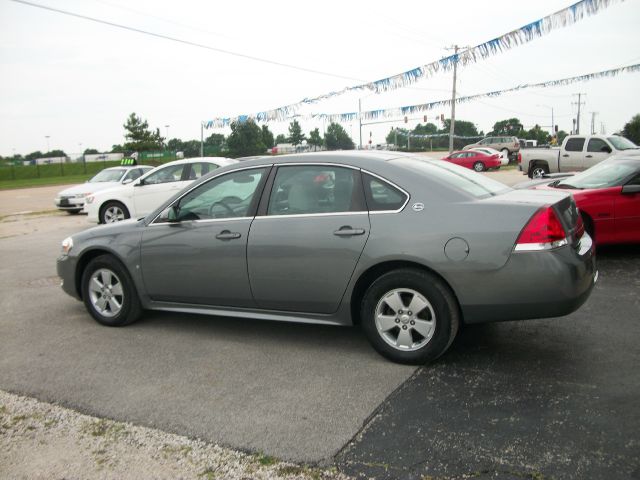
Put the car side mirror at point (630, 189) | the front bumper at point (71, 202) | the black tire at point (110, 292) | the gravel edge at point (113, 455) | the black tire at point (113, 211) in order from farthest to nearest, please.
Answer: the front bumper at point (71, 202) → the black tire at point (113, 211) → the car side mirror at point (630, 189) → the black tire at point (110, 292) → the gravel edge at point (113, 455)

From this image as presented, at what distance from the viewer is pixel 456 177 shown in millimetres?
4688

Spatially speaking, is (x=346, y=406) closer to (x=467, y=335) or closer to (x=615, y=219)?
(x=467, y=335)

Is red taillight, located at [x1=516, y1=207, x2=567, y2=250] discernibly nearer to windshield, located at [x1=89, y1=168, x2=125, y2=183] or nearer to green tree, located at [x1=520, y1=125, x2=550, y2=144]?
windshield, located at [x1=89, y1=168, x2=125, y2=183]

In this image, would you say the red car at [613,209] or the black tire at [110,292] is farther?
the red car at [613,209]

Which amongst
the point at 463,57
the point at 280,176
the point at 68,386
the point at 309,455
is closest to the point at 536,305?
the point at 309,455

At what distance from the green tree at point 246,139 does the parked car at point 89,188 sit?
21.7 ft

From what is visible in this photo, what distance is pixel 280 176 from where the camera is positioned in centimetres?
489

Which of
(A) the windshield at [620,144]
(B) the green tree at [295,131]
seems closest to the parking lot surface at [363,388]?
(A) the windshield at [620,144]

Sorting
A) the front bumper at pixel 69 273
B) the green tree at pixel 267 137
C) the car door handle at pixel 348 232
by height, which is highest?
the green tree at pixel 267 137

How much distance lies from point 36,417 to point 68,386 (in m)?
0.47

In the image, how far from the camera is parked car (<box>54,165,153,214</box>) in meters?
18.0

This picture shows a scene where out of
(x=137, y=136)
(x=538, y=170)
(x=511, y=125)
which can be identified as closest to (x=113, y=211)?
(x=538, y=170)

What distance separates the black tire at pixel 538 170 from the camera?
905 inches

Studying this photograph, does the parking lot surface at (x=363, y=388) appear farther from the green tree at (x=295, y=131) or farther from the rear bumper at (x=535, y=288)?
the green tree at (x=295, y=131)
